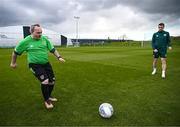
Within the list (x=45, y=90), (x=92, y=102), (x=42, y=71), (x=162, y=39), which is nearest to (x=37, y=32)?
(x=42, y=71)

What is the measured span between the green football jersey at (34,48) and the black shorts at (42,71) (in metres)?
0.10

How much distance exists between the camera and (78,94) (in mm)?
6449

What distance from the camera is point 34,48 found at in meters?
5.05

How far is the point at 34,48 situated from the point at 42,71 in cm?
58

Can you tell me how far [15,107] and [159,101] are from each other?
3.76 m

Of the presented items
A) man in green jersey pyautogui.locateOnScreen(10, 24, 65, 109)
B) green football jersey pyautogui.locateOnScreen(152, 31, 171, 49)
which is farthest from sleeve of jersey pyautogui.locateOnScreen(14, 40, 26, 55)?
green football jersey pyautogui.locateOnScreen(152, 31, 171, 49)

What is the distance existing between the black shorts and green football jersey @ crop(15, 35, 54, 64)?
0.10 meters

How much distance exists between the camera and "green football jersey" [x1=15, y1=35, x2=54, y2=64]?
16.5ft

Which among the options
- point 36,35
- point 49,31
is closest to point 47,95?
point 36,35

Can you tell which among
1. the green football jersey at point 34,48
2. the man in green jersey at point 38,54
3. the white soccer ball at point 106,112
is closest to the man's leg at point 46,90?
the man in green jersey at point 38,54

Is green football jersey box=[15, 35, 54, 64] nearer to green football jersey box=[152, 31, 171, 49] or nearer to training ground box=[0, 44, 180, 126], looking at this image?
training ground box=[0, 44, 180, 126]

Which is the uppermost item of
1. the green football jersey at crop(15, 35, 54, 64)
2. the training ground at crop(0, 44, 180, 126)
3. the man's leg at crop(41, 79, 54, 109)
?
the green football jersey at crop(15, 35, 54, 64)

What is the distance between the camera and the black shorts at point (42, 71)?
5037 mm

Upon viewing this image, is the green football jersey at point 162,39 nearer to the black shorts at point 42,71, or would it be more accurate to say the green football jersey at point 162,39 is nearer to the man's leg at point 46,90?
the black shorts at point 42,71
